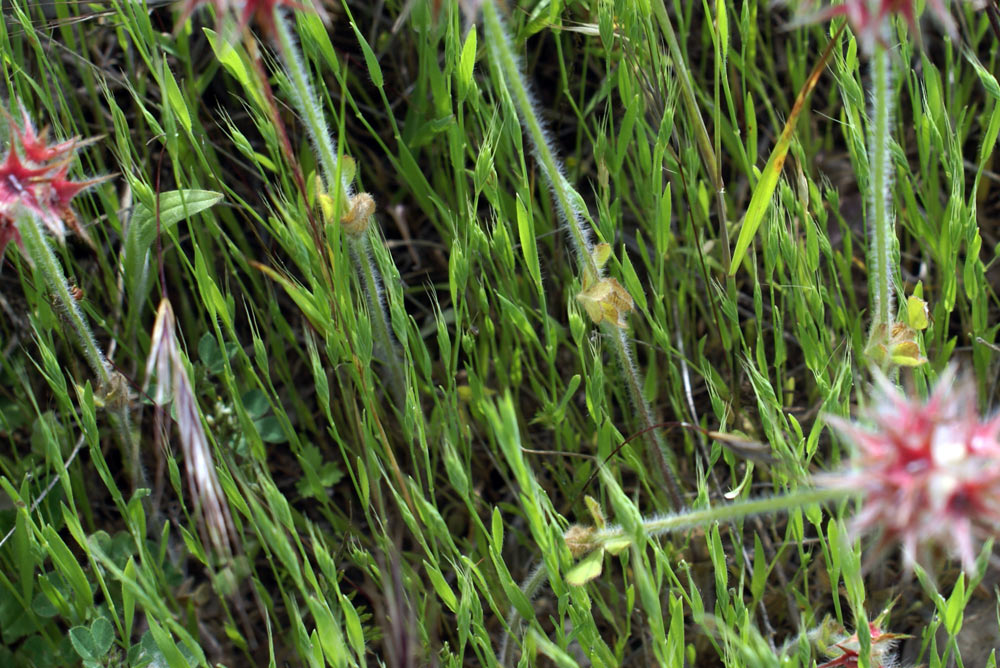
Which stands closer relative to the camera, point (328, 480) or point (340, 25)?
point (328, 480)

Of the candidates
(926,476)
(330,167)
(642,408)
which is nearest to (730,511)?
(926,476)

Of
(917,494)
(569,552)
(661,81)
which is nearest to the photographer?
(917,494)

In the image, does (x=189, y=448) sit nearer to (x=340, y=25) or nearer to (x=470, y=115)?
(x=470, y=115)

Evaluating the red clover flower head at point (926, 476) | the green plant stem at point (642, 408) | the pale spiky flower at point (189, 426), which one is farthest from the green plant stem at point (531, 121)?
the red clover flower head at point (926, 476)

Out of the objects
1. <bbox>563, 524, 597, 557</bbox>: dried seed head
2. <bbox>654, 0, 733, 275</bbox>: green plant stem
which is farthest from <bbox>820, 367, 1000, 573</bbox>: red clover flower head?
<bbox>654, 0, 733, 275</bbox>: green plant stem

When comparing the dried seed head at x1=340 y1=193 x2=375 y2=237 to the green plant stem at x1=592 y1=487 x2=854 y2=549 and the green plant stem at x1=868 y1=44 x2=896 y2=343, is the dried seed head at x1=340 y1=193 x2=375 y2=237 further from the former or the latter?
the green plant stem at x1=868 y1=44 x2=896 y2=343

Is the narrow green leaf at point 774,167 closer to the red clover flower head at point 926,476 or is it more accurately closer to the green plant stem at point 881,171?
the green plant stem at point 881,171

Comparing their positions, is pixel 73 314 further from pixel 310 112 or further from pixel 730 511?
pixel 730 511

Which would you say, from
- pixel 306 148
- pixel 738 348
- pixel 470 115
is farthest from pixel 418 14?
pixel 738 348
